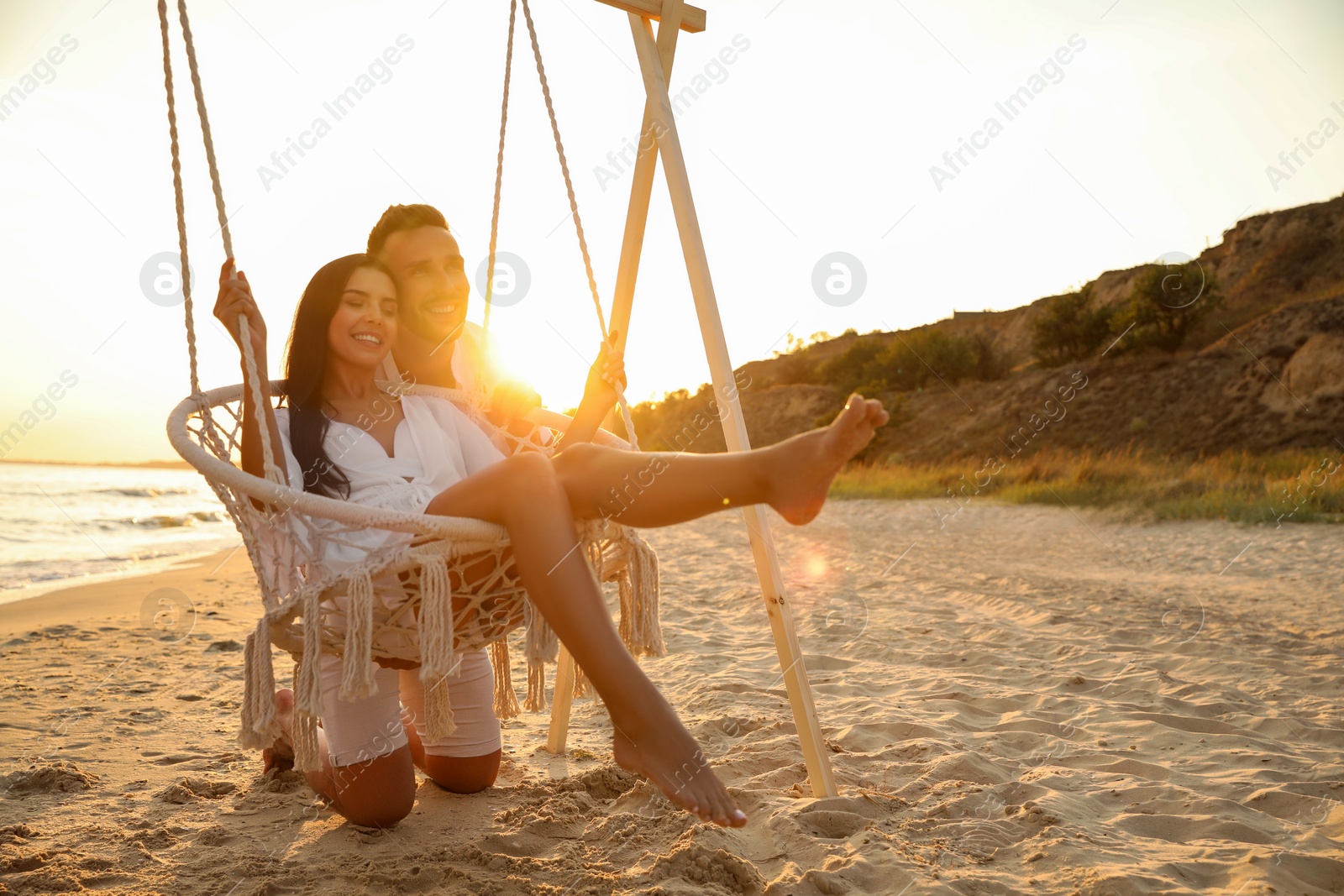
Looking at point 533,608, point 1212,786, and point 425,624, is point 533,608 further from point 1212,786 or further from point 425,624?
point 1212,786

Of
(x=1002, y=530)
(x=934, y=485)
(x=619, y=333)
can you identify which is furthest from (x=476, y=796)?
(x=934, y=485)

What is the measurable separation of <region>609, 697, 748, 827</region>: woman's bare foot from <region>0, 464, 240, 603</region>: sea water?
251cm

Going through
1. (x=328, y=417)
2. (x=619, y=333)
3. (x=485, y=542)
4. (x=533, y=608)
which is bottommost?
(x=533, y=608)

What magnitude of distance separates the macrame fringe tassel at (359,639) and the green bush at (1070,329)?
17.2 meters

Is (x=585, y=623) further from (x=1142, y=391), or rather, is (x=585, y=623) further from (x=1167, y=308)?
(x=1167, y=308)

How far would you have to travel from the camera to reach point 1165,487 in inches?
269

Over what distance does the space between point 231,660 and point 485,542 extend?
2.14 meters

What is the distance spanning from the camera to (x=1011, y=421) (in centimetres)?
1580

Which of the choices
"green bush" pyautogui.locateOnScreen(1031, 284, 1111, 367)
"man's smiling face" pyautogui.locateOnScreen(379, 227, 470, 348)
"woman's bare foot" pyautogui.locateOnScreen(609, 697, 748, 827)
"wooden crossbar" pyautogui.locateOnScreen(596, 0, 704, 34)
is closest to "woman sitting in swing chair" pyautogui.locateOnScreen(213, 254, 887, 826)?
"woman's bare foot" pyautogui.locateOnScreen(609, 697, 748, 827)

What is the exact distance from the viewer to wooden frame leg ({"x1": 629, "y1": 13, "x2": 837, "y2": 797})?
1.57 meters

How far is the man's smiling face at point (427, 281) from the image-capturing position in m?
1.99

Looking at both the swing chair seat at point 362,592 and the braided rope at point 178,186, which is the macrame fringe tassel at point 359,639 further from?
the braided rope at point 178,186

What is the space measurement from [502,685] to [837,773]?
738 millimetres

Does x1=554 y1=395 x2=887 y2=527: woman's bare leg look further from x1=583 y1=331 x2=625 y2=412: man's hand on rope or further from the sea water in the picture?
the sea water
